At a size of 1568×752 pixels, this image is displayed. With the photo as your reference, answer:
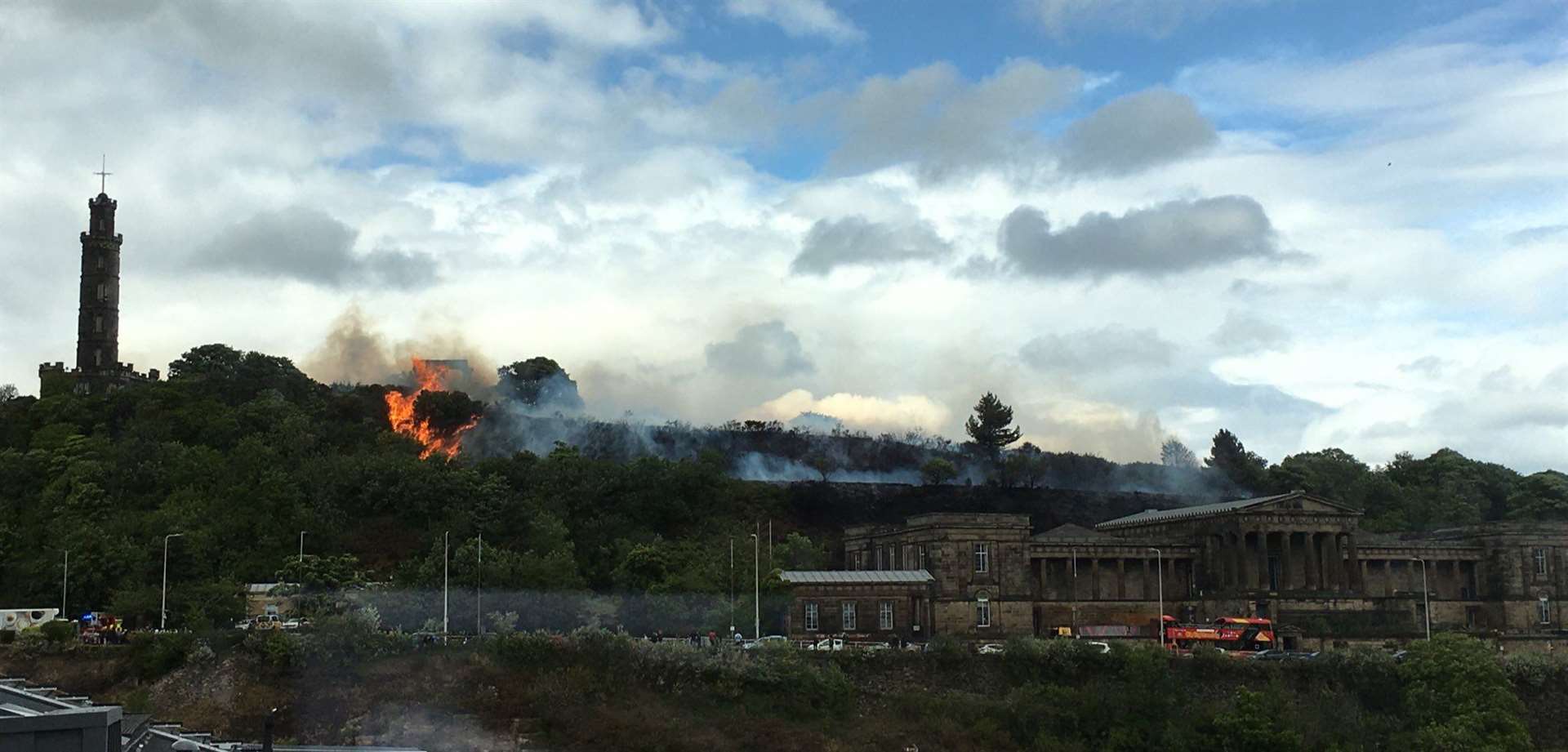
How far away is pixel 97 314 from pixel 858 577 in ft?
304

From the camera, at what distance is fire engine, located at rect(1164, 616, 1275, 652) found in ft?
354

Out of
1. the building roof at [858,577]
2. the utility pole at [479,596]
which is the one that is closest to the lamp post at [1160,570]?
the building roof at [858,577]

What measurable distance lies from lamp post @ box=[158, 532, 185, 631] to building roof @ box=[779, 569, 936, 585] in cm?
4292

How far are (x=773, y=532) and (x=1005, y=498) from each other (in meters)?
36.3

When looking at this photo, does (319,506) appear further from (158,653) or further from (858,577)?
(858,577)

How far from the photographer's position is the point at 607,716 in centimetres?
8181

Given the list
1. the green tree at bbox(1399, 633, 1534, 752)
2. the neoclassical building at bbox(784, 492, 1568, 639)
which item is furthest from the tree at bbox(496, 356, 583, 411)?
the green tree at bbox(1399, 633, 1534, 752)

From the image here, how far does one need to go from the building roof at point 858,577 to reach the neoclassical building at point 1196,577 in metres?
0.19

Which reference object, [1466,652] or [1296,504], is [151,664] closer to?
[1466,652]

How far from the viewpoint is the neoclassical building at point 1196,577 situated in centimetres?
11581

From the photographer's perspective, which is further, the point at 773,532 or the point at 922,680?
the point at 773,532

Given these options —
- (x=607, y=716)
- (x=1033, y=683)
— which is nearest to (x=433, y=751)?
(x=607, y=716)

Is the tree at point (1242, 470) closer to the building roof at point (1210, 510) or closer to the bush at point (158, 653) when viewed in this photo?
the building roof at point (1210, 510)

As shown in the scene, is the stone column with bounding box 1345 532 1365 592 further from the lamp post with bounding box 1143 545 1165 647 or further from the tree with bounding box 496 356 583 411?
the tree with bounding box 496 356 583 411
